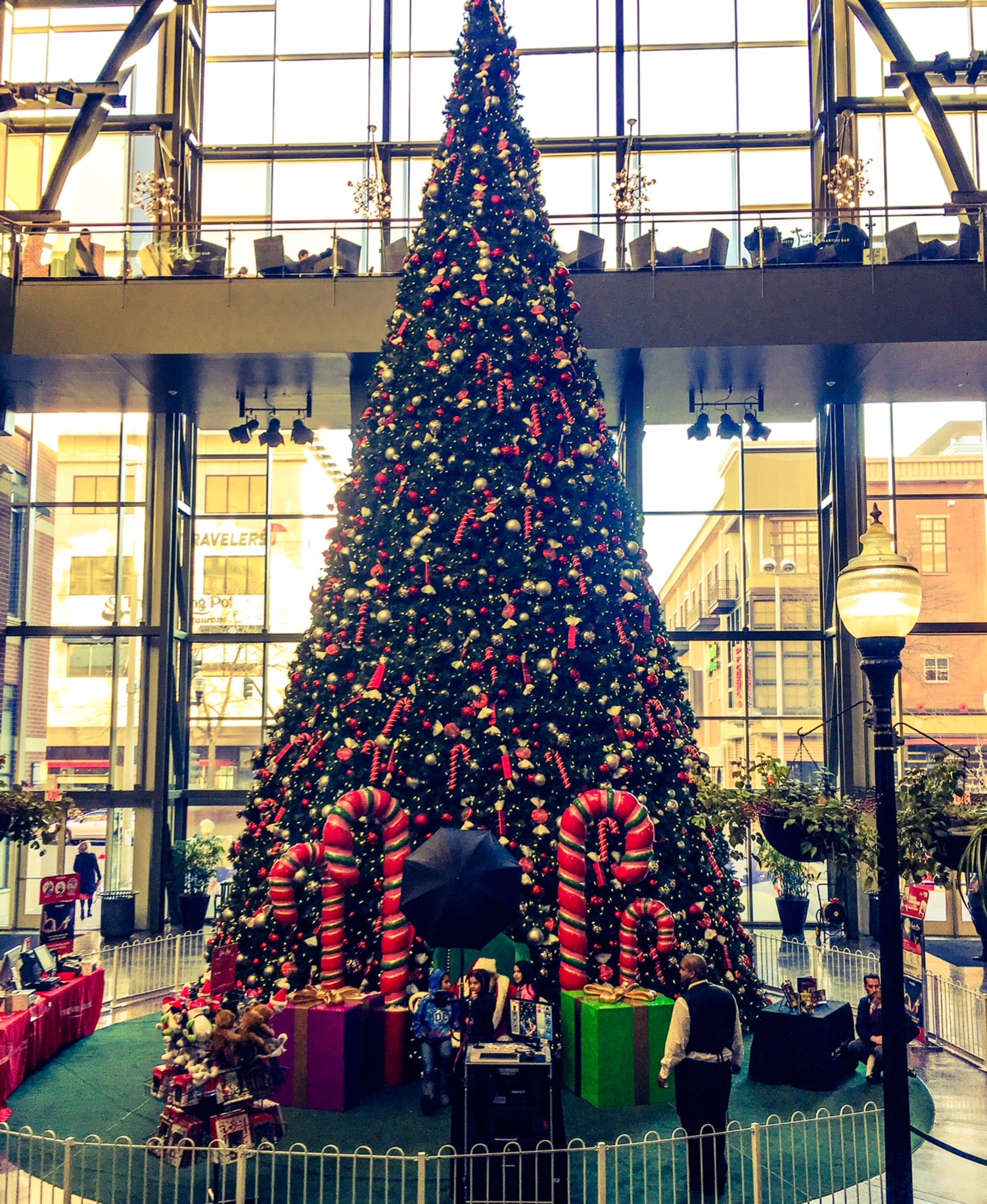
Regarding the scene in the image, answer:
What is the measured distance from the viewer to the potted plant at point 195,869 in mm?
17812

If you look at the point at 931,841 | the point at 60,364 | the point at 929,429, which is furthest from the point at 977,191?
the point at 60,364

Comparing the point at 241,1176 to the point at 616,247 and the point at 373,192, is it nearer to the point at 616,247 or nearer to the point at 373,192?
the point at 616,247

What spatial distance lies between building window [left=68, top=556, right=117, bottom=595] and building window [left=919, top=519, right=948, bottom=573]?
41.9ft

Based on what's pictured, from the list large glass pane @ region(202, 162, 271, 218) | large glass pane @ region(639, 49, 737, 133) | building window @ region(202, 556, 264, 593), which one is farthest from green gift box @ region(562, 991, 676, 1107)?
large glass pane @ region(639, 49, 737, 133)

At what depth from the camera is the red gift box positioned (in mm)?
9008

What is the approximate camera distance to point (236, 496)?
64.2 ft

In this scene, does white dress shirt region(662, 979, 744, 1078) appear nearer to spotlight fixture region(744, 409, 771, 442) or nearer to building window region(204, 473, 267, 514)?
spotlight fixture region(744, 409, 771, 442)

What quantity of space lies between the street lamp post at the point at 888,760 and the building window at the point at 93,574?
602 inches

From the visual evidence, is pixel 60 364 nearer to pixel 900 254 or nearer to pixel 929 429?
pixel 900 254

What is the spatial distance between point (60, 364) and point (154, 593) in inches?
175

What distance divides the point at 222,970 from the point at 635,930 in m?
3.24

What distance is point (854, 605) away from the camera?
5.57 m

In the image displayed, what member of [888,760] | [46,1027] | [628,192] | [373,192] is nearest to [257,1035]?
[46,1027]

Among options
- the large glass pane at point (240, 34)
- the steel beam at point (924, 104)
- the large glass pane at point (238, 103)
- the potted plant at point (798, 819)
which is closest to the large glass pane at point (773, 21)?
the steel beam at point (924, 104)
